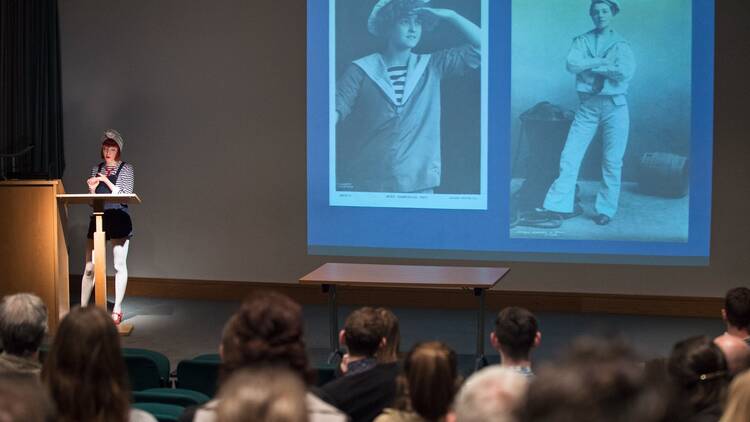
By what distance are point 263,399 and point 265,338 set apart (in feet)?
3.22

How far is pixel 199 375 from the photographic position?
406 centimetres

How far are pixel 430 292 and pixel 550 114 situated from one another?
6.14 ft

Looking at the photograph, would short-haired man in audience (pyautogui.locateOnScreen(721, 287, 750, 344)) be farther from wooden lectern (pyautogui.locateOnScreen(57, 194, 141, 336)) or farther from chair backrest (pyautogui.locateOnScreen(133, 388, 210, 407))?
wooden lectern (pyautogui.locateOnScreen(57, 194, 141, 336))

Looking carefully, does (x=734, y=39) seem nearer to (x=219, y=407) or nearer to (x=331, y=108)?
(x=331, y=108)

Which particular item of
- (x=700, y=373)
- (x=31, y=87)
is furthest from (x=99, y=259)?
(x=700, y=373)

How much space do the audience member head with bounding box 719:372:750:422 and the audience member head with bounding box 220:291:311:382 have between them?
3.34 feet

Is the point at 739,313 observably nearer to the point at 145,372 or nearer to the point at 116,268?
the point at 145,372

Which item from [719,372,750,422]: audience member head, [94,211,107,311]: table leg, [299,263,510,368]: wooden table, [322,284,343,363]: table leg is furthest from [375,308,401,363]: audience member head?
[94,211,107,311]: table leg

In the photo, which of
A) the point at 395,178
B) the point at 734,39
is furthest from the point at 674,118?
the point at 395,178

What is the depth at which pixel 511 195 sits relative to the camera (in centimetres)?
788

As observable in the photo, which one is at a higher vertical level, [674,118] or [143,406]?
[674,118]

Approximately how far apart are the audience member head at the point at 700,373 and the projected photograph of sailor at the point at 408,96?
5.32 meters

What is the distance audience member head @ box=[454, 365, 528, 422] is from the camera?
1.62 metres

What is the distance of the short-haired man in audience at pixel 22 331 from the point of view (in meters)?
3.10
